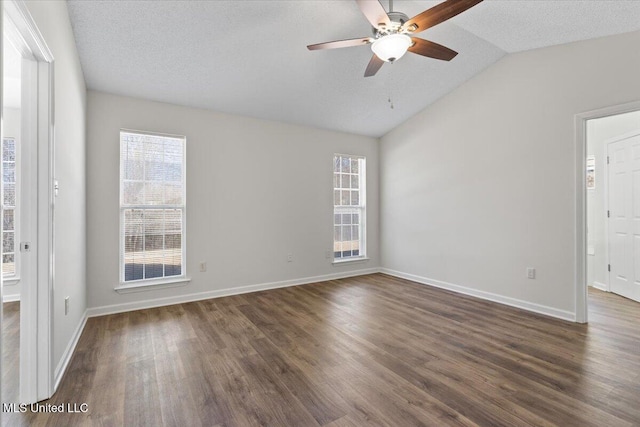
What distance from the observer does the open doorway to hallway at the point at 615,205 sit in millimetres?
3908

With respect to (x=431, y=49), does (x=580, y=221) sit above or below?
below

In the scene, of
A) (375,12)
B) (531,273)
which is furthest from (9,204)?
(531,273)

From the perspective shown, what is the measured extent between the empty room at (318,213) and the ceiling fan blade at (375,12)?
19mm

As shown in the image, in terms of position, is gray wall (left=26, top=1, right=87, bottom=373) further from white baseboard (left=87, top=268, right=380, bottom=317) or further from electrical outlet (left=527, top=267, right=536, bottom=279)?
electrical outlet (left=527, top=267, right=536, bottom=279)

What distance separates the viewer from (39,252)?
1920mm

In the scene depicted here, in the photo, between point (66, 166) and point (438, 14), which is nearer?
point (438, 14)

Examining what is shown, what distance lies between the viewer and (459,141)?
4.36m

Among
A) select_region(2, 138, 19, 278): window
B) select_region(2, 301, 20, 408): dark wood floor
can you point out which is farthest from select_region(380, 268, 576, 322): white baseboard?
select_region(2, 138, 19, 278): window

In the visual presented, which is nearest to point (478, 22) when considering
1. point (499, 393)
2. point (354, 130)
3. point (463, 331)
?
point (354, 130)

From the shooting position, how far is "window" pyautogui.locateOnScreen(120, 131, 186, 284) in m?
3.68

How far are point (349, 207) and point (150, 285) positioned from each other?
10.8 ft

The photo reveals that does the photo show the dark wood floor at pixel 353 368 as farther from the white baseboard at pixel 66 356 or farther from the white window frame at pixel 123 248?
the white window frame at pixel 123 248

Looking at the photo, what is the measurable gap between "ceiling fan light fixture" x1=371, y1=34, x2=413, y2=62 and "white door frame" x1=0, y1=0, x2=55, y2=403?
215 cm

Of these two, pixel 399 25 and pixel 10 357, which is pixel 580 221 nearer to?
pixel 399 25
